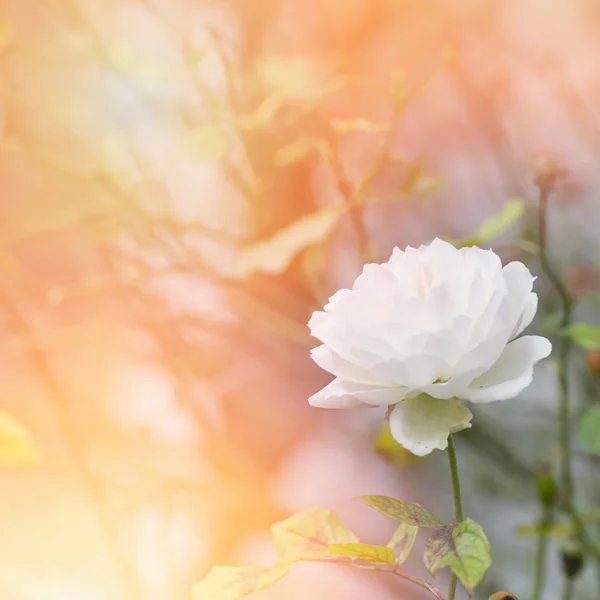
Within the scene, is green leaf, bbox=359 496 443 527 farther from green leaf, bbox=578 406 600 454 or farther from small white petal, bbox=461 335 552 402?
green leaf, bbox=578 406 600 454

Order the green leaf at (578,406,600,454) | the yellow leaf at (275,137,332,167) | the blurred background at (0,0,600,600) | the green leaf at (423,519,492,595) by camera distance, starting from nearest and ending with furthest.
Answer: the green leaf at (423,519,492,595), the green leaf at (578,406,600,454), the yellow leaf at (275,137,332,167), the blurred background at (0,0,600,600)

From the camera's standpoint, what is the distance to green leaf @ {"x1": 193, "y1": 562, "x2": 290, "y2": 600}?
0.22 m

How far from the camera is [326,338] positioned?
0.21 metres

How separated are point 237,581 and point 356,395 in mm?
98

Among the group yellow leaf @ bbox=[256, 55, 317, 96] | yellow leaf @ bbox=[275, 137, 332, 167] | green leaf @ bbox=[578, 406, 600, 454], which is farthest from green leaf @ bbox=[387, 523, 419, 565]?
yellow leaf @ bbox=[256, 55, 317, 96]

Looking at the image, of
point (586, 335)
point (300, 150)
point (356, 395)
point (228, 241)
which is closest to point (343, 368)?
point (356, 395)

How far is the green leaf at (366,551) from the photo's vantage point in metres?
0.20

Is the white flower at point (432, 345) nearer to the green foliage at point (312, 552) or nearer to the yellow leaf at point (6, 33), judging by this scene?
the green foliage at point (312, 552)

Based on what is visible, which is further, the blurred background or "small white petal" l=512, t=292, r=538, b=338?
the blurred background

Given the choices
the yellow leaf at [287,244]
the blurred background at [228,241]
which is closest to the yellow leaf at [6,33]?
the blurred background at [228,241]

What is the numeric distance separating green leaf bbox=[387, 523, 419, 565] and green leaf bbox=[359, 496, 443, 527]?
0.7 inches

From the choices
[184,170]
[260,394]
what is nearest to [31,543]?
[260,394]

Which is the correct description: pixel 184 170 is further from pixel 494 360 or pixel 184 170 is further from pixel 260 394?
pixel 494 360

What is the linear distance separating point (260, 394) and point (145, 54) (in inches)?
16.5
